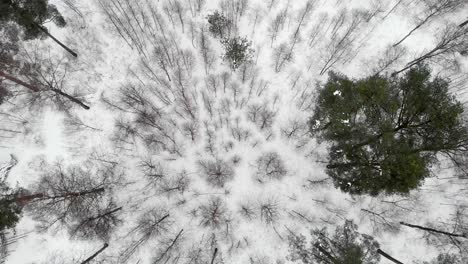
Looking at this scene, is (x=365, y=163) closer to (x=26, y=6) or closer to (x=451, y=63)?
(x=451, y=63)

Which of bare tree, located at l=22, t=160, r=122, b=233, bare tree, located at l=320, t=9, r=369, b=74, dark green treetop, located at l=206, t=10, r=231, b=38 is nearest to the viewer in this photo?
bare tree, located at l=22, t=160, r=122, b=233

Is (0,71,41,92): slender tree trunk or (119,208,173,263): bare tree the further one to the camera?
(119,208,173,263): bare tree

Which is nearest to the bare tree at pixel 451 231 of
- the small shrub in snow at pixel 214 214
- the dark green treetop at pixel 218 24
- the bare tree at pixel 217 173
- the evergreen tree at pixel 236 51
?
the small shrub in snow at pixel 214 214

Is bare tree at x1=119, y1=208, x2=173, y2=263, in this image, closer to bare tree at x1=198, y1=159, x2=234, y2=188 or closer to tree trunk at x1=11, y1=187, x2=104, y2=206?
tree trunk at x1=11, y1=187, x2=104, y2=206

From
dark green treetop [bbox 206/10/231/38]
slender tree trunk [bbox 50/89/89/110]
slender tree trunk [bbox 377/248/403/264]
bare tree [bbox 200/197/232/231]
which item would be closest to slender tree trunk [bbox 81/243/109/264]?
bare tree [bbox 200/197/232/231]

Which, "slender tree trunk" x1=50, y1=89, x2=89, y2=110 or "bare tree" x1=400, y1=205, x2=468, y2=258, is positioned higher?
"slender tree trunk" x1=50, y1=89, x2=89, y2=110

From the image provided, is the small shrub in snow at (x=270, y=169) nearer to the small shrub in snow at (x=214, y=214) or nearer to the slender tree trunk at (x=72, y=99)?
the small shrub in snow at (x=214, y=214)

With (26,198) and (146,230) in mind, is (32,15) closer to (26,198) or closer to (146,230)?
(26,198)
